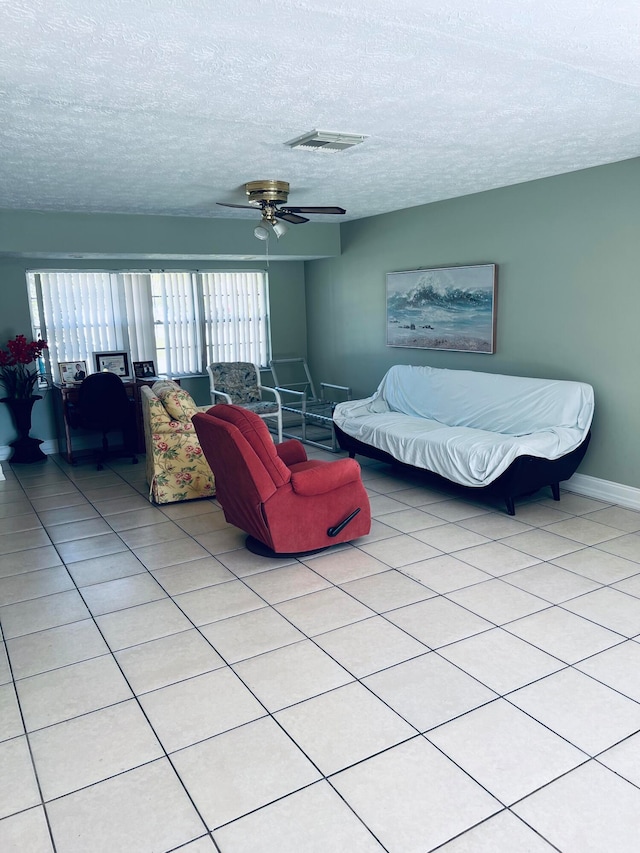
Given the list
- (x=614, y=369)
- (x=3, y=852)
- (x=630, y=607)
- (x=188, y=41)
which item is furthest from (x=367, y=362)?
(x=3, y=852)

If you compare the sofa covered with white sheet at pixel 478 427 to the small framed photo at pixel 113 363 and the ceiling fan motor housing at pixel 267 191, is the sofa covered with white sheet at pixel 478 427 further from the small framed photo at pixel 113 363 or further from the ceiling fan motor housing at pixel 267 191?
the small framed photo at pixel 113 363

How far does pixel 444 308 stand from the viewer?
18.8ft

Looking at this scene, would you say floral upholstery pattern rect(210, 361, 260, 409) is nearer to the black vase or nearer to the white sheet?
the white sheet

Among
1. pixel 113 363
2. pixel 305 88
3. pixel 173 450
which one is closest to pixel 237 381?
pixel 113 363

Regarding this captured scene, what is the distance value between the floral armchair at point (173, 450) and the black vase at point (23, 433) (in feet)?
6.18

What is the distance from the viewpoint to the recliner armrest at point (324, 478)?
3561 mm

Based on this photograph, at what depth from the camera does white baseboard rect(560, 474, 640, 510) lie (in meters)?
4.44

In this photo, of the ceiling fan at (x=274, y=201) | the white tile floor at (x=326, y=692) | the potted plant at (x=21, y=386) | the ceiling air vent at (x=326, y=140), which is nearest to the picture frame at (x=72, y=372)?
the potted plant at (x=21, y=386)

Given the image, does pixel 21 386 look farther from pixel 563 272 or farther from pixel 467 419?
pixel 563 272

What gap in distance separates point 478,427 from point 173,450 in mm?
2393

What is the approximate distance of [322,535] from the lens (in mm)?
3748

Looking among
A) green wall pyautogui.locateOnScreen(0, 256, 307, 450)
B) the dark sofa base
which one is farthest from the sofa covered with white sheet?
green wall pyautogui.locateOnScreen(0, 256, 307, 450)

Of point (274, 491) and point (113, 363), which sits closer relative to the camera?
point (274, 491)

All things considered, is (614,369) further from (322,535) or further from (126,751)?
(126,751)
